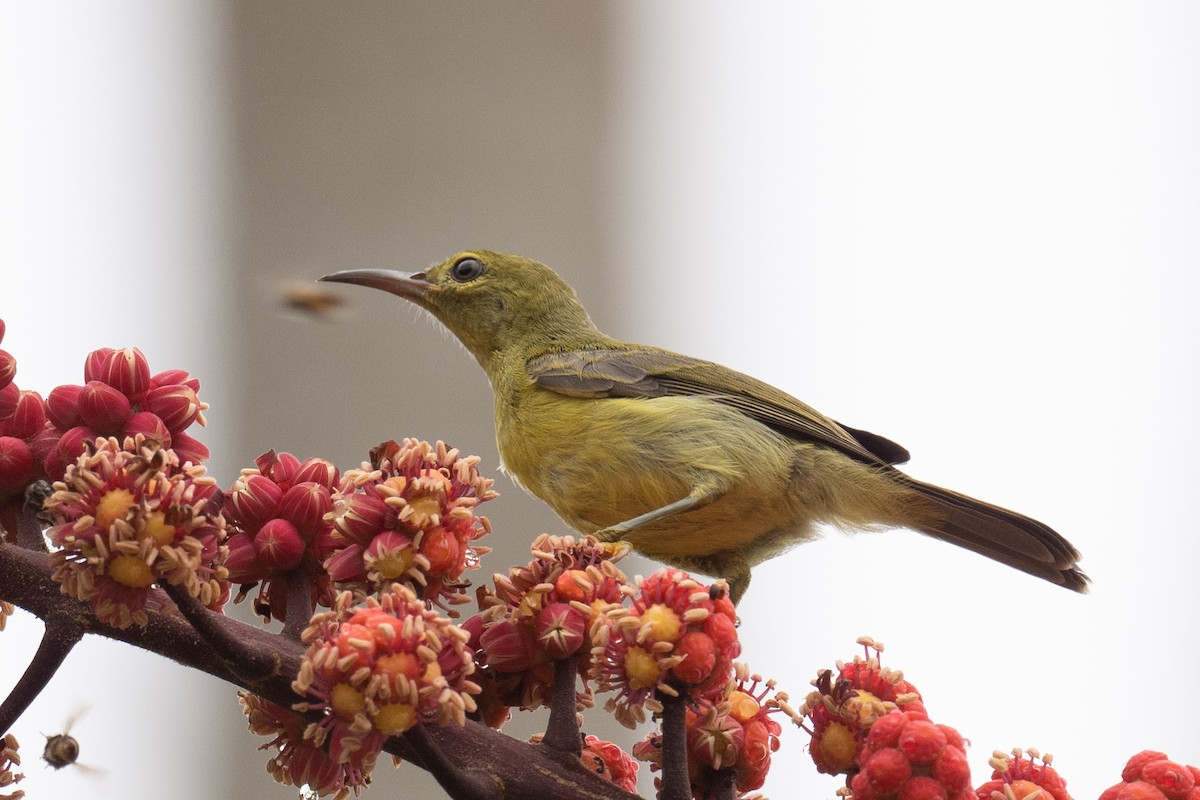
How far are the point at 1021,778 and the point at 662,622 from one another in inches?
22.5

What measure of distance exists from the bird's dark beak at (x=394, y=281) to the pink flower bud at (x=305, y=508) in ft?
4.83

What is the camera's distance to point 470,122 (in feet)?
14.8

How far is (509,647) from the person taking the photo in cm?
157

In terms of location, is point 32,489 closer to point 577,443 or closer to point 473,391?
point 577,443

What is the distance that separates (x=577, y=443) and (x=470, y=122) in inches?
79.9

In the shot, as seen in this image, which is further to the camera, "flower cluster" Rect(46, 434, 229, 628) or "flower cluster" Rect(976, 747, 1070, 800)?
"flower cluster" Rect(976, 747, 1070, 800)

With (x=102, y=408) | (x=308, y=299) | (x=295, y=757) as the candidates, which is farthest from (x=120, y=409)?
(x=308, y=299)

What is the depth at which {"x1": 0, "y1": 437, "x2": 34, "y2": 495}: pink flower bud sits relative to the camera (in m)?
1.53

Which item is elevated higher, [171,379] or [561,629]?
[171,379]

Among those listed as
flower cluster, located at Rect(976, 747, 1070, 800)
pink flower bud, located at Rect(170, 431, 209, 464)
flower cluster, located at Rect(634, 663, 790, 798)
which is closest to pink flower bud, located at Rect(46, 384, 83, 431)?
pink flower bud, located at Rect(170, 431, 209, 464)

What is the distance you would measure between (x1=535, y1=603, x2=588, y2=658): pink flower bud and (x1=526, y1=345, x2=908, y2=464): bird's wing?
1.41 metres

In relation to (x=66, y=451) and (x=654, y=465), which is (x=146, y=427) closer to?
(x=66, y=451)

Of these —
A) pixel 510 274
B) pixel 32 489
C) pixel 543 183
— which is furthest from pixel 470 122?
pixel 32 489

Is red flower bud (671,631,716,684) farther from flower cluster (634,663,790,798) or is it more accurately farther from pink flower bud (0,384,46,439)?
pink flower bud (0,384,46,439)
